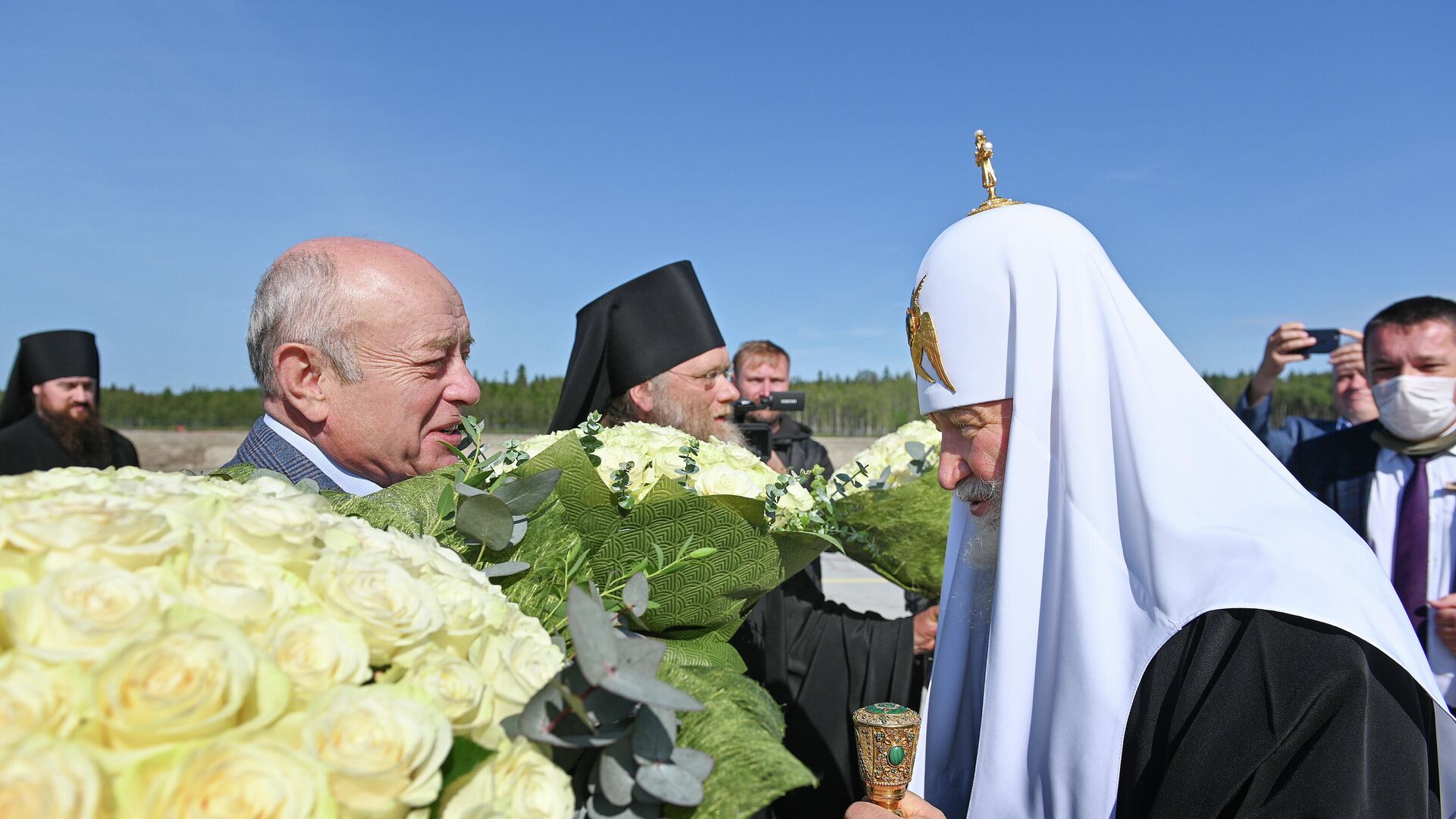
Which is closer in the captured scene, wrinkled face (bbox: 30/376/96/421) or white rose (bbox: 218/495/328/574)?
white rose (bbox: 218/495/328/574)

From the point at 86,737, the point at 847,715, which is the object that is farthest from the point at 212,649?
the point at 847,715

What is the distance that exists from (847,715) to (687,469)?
1.20 m

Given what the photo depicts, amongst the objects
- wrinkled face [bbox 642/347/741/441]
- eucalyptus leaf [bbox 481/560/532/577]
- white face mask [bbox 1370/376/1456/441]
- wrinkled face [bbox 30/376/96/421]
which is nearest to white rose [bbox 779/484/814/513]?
eucalyptus leaf [bbox 481/560/532/577]

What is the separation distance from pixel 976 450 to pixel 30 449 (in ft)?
Answer: 24.9

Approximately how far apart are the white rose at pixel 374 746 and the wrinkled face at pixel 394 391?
1.47m

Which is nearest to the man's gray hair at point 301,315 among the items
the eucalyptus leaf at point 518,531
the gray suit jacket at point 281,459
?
the gray suit jacket at point 281,459

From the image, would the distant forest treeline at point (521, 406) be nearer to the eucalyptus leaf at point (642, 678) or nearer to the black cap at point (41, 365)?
the black cap at point (41, 365)

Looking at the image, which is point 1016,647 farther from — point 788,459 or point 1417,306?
point 788,459

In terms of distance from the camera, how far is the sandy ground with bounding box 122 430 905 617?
1162cm

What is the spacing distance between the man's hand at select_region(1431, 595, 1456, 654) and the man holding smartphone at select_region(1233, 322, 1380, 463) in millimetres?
2025

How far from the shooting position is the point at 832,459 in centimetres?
2027

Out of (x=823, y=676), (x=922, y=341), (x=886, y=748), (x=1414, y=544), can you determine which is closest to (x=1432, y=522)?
(x=1414, y=544)

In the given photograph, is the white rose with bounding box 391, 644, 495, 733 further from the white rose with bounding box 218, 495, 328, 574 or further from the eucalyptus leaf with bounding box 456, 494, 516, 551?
the eucalyptus leaf with bounding box 456, 494, 516, 551

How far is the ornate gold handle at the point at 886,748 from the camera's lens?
169 centimetres
